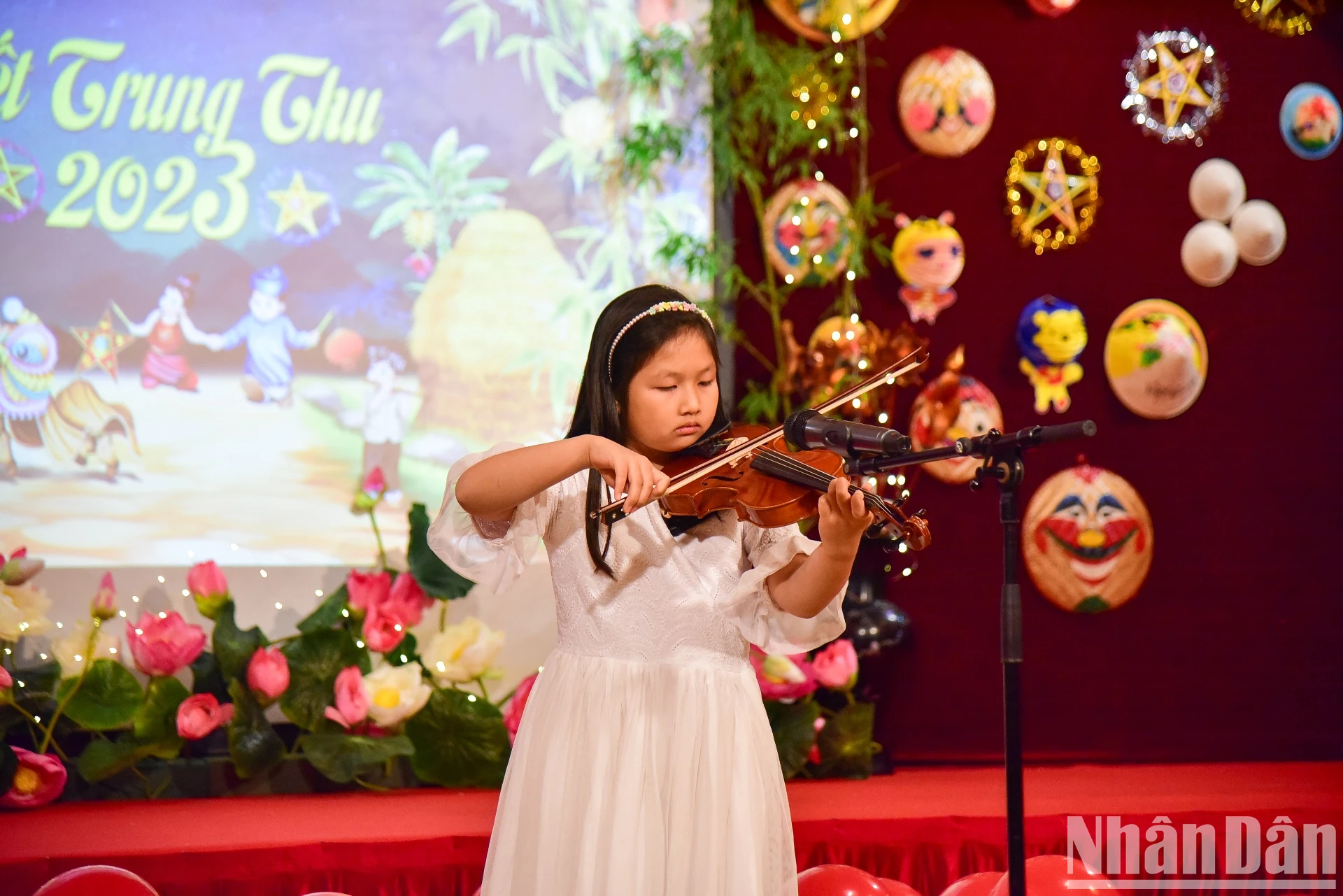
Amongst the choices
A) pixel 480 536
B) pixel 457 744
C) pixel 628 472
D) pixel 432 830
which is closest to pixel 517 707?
pixel 457 744

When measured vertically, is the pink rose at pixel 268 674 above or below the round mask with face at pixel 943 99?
below

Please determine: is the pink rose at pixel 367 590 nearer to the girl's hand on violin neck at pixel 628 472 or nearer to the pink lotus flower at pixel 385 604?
the pink lotus flower at pixel 385 604

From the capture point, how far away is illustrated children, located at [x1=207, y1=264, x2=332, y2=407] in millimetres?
3305

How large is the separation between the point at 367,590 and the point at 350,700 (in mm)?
283

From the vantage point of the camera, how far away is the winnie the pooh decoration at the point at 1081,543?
3635mm

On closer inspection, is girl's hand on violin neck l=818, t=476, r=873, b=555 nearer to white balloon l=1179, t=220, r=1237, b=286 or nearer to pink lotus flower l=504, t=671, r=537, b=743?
pink lotus flower l=504, t=671, r=537, b=743

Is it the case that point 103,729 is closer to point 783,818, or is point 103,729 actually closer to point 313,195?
point 313,195

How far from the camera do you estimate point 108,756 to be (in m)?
2.84

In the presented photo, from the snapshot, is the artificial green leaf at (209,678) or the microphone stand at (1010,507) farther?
the artificial green leaf at (209,678)

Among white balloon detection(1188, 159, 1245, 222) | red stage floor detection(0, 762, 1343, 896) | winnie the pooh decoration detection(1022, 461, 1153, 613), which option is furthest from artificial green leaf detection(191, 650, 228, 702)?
white balloon detection(1188, 159, 1245, 222)

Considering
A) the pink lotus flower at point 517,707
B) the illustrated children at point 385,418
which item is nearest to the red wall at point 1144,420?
the illustrated children at point 385,418

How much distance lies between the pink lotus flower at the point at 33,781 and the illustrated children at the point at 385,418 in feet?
3.44

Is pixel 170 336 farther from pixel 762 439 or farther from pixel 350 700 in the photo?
pixel 762 439

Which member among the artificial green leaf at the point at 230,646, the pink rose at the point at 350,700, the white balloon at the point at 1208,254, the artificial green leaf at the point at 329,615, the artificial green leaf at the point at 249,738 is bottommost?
the artificial green leaf at the point at 249,738
